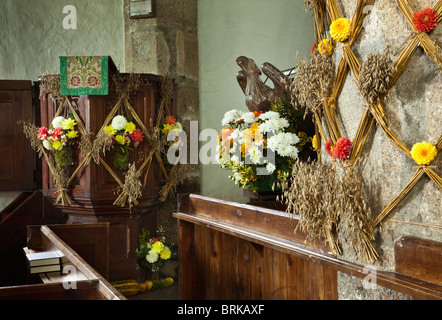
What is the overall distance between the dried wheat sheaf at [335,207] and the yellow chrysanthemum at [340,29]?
1.40 feet

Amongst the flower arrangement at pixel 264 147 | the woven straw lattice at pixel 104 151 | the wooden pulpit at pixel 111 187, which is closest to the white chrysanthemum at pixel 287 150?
the flower arrangement at pixel 264 147

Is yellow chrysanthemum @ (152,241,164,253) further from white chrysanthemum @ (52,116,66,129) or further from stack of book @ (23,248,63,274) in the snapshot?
stack of book @ (23,248,63,274)

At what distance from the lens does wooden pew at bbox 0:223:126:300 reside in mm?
1649

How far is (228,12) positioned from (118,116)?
6.05ft

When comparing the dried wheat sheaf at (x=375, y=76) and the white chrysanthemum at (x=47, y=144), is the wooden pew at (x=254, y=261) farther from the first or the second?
the white chrysanthemum at (x=47, y=144)

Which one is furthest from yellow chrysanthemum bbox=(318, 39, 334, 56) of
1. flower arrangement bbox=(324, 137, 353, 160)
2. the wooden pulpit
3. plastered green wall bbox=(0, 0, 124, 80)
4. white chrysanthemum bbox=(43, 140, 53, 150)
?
plastered green wall bbox=(0, 0, 124, 80)

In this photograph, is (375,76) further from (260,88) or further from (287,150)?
(260,88)

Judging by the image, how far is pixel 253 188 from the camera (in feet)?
10.2

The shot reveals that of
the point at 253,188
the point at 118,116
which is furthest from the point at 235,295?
the point at 118,116

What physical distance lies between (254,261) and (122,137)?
2072 mm

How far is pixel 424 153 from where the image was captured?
4.55ft

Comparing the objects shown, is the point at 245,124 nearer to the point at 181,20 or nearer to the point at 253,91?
the point at 253,91

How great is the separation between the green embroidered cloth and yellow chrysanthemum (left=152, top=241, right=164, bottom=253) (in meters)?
1.47
